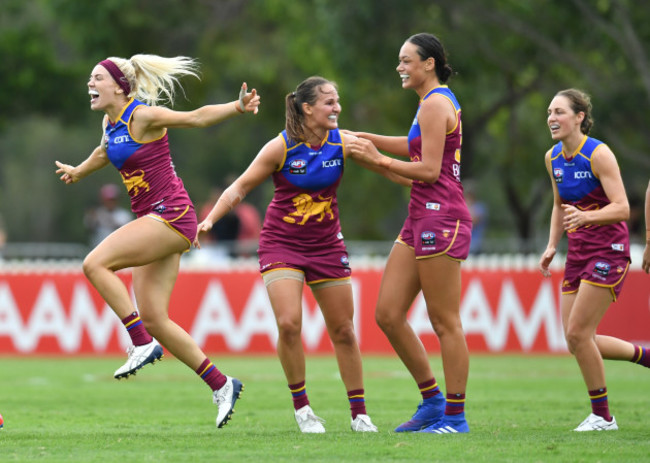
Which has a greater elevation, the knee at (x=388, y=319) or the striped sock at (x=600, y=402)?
the knee at (x=388, y=319)

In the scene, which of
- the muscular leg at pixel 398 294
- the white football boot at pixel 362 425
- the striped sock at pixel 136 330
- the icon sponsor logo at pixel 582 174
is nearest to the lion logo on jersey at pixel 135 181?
the striped sock at pixel 136 330

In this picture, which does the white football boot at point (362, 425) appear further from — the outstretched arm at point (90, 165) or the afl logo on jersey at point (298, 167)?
the outstretched arm at point (90, 165)

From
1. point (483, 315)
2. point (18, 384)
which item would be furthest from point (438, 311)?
point (483, 315)

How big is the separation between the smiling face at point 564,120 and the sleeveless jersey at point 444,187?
0.74 m

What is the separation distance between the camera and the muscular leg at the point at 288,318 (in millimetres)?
8156

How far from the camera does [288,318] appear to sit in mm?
8141

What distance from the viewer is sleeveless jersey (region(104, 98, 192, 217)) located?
8.35 meters

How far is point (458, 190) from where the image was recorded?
820 centimetres

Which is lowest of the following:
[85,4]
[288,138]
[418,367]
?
[418,367]

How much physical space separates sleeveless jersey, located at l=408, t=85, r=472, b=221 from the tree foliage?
1153 centimetres

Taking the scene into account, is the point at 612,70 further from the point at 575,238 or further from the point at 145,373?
the point at 575,238

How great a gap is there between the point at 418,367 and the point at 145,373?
24.6 feet

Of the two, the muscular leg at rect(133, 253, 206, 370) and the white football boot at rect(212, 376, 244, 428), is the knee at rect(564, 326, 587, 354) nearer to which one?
the white football boot at rect(212, 376, 244, 428)

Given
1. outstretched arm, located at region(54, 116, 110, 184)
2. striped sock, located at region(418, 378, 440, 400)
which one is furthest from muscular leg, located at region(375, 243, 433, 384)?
outstretched arm, located at region(54, 116, 110, 184)
